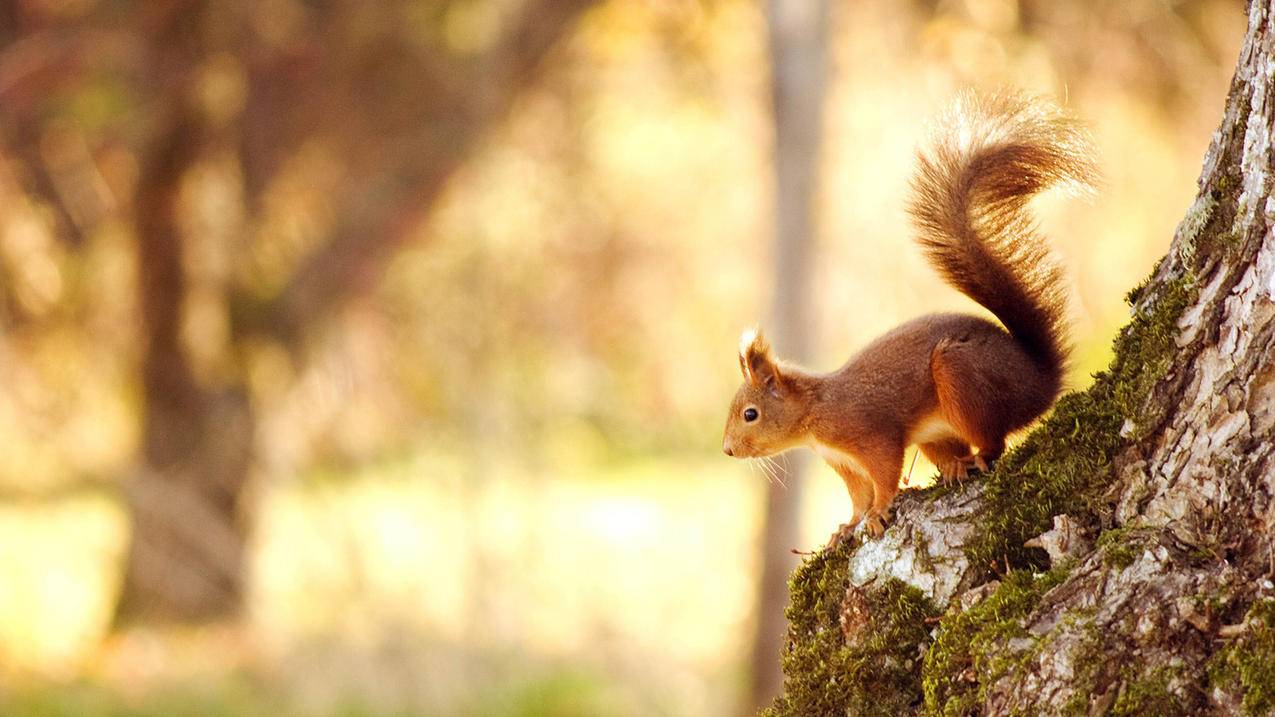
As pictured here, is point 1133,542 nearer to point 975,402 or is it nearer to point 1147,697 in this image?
point 1147,697

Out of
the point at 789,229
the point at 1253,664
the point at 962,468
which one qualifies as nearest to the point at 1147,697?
the point at 1253,664

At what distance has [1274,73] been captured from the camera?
1154mm

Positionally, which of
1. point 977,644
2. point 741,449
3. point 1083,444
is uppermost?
point 741,449

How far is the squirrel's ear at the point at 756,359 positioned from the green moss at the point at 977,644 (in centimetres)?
60

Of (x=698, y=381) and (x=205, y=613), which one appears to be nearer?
(x=205, y=613)

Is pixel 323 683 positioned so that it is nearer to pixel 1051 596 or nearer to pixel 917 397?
pixel 917 397

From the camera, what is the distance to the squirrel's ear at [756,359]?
1.77 metres

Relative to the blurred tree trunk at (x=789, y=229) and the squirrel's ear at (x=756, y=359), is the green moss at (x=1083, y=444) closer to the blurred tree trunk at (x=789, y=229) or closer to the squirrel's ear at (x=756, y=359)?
the squirrel's ear at (x=756, y=359)

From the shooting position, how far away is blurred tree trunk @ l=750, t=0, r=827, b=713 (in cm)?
397

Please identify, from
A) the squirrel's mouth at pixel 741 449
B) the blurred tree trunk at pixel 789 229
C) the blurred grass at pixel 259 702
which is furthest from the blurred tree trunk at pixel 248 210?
the squirrel's mouth at pixel 741 449

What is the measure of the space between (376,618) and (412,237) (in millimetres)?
1722

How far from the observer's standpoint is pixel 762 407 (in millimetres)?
1819

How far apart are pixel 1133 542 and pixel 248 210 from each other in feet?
16.7

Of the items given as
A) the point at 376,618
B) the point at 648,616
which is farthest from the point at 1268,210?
the point at 648,616
